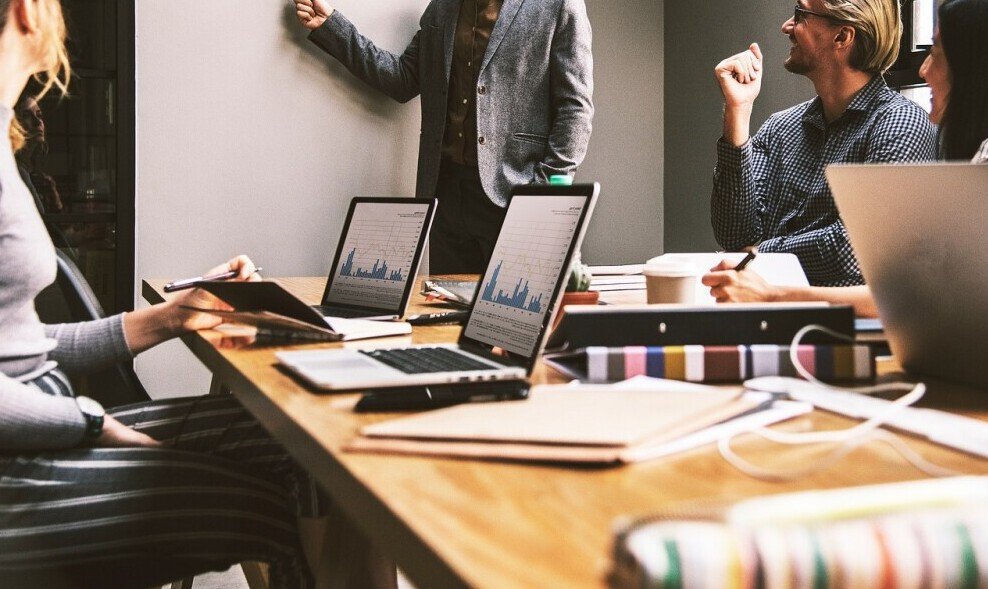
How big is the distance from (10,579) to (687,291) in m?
0.99

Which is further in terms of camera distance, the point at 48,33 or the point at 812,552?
the point at 48,33

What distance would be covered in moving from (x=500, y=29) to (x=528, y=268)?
7.20 feet

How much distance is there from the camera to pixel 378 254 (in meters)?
1.73

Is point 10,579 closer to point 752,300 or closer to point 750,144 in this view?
point 752,300

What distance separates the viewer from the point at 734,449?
2.23 ft

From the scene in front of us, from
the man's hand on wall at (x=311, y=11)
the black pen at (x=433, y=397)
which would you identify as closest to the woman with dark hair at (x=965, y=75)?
the black pen at (x=433, y=397)

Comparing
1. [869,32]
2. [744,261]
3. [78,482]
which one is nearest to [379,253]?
[744,261]

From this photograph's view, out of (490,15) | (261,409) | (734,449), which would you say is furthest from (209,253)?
(734,449)

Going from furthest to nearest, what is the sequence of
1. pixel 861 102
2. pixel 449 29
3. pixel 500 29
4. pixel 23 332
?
pixel 449 29
pixel 500 29
pixel 861 102
pixel 23 332

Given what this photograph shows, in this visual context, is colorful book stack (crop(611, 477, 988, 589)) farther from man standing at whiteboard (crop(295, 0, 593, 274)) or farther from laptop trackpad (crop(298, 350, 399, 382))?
man standing at whiteboard (crop(295, 0, 593, 274))

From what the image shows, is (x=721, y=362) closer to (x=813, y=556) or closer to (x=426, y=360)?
(x=426, y=360)

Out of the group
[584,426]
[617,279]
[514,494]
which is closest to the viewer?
[514,494]

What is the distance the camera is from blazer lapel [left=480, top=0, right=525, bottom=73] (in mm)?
3115

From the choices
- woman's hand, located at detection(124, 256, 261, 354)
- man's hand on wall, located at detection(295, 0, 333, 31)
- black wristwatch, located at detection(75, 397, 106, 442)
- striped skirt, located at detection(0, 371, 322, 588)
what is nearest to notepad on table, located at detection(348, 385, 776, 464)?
striped skirt, located at detection(0, 371, 322, 588)
